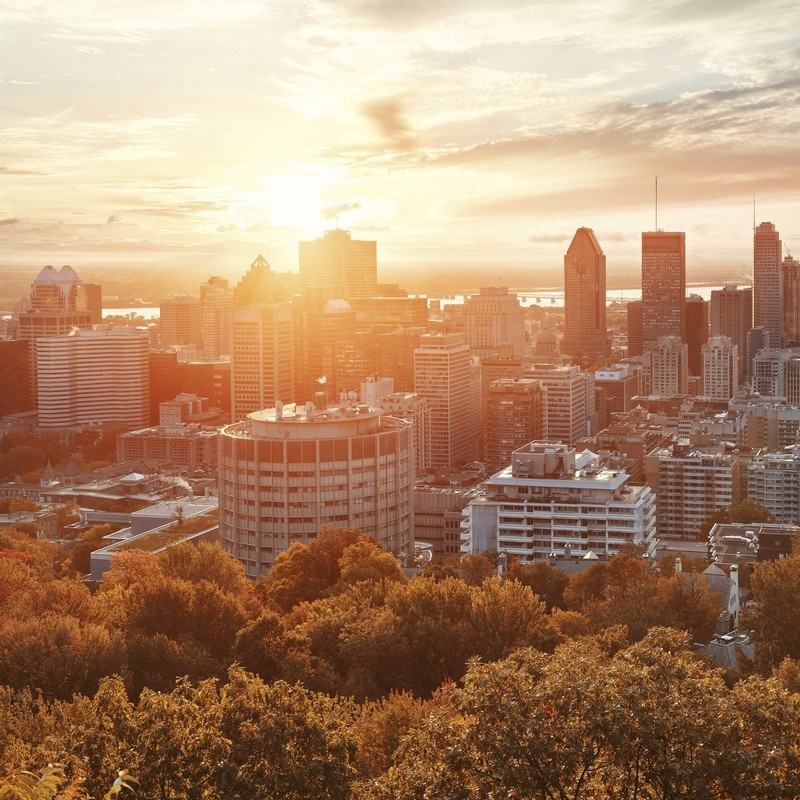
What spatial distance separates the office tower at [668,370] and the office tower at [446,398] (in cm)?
2286

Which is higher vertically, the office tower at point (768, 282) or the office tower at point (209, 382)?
the office tower at point (768, 282)

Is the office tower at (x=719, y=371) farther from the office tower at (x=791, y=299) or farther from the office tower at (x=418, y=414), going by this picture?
the office tower at (x=791, y=299)

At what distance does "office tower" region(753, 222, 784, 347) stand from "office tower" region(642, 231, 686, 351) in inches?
414

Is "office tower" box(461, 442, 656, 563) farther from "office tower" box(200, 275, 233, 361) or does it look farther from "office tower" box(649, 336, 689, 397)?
"office tower" box(200, 275, 233, 361)

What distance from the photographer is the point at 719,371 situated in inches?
3260

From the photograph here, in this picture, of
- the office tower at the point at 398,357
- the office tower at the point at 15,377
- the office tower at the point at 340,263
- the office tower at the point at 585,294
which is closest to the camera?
the office tower at the point at 398,357

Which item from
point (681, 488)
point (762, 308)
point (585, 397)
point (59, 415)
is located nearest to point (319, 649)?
point (681, 488)

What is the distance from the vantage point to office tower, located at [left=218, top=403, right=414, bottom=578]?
1117 inches

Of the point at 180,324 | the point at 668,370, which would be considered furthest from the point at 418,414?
the point at 180,324

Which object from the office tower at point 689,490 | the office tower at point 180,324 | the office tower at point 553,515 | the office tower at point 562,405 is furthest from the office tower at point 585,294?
the office tower at point 553,515

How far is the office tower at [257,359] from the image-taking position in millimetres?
72062

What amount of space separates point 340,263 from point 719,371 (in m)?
45.7

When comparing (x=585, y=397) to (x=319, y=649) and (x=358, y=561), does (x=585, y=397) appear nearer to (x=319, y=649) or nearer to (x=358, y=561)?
(x=358, y=561)

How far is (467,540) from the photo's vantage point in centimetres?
3388
